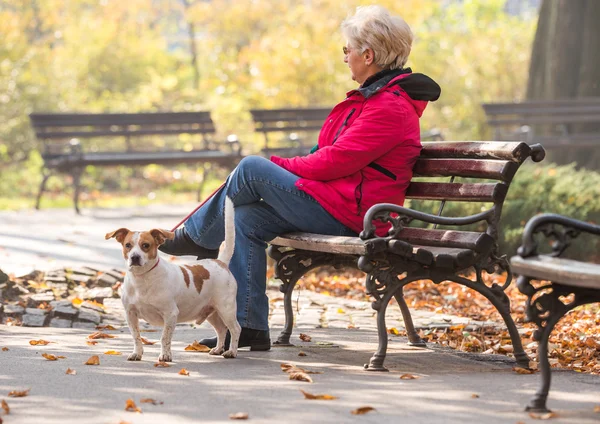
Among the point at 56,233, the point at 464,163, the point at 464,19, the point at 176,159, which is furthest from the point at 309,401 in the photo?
the point at 464,19

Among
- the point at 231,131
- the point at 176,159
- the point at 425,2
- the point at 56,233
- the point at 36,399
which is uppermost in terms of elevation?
the point at 425,2

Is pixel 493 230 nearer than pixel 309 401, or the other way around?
pixel 309 401

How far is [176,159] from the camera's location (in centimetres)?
1395

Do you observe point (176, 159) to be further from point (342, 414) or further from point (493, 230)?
point (342, 414)

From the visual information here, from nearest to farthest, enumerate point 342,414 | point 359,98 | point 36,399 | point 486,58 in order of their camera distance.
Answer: point 342,414
point 36,399
point 359,98
point 486,58

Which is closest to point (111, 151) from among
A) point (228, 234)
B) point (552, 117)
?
point (552, 117)

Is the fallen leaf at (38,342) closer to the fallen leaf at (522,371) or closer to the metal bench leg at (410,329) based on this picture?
the metal bench leg at (410,329)

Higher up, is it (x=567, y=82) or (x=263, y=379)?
(x=567, y=82)

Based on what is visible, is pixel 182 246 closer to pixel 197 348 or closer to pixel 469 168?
pixel 197 348

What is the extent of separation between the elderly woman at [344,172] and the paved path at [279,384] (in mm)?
605

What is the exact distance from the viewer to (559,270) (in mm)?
3965

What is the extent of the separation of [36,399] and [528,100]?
1314 cm

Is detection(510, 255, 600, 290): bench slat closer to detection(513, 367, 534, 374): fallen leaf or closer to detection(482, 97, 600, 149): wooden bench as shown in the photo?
detection(513, 367, 534, 374): fallen leaf

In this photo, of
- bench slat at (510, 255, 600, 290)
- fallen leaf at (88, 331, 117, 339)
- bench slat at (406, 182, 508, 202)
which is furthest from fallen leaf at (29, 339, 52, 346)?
bench slat at (510, 255, 600, 290)
